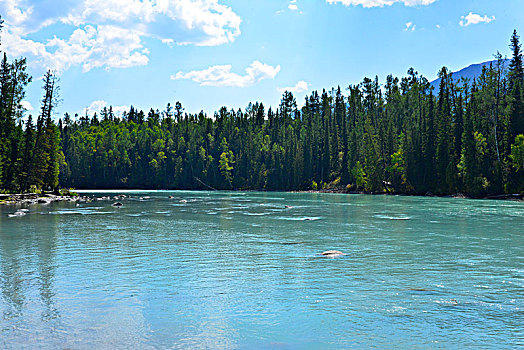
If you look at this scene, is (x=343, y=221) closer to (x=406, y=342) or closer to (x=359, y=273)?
(x=359, y=273)

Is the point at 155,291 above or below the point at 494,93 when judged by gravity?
below

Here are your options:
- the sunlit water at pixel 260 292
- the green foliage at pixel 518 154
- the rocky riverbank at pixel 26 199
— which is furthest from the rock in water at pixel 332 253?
the green foliage at pixel 518 154

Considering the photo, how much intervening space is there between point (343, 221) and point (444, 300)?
28.5m

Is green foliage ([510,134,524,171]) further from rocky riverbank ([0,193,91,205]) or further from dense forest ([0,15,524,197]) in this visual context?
rocky riverbank ([0,193,91,205])

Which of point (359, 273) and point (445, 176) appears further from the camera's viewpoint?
point (445, 176)

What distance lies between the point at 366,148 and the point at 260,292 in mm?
123052

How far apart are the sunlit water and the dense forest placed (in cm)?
5407

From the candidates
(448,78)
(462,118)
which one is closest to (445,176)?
(462,118)

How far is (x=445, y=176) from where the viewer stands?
10194 cm

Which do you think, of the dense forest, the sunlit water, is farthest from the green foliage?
the sunlit water

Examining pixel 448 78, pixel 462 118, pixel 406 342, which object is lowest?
pixel 406 342

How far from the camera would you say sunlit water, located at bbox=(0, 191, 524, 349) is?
1148cm

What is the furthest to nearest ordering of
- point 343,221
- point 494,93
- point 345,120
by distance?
point 345,120
point 494,93
point 343,221

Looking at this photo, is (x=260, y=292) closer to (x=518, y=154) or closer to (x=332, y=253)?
(x=332, y=253)
